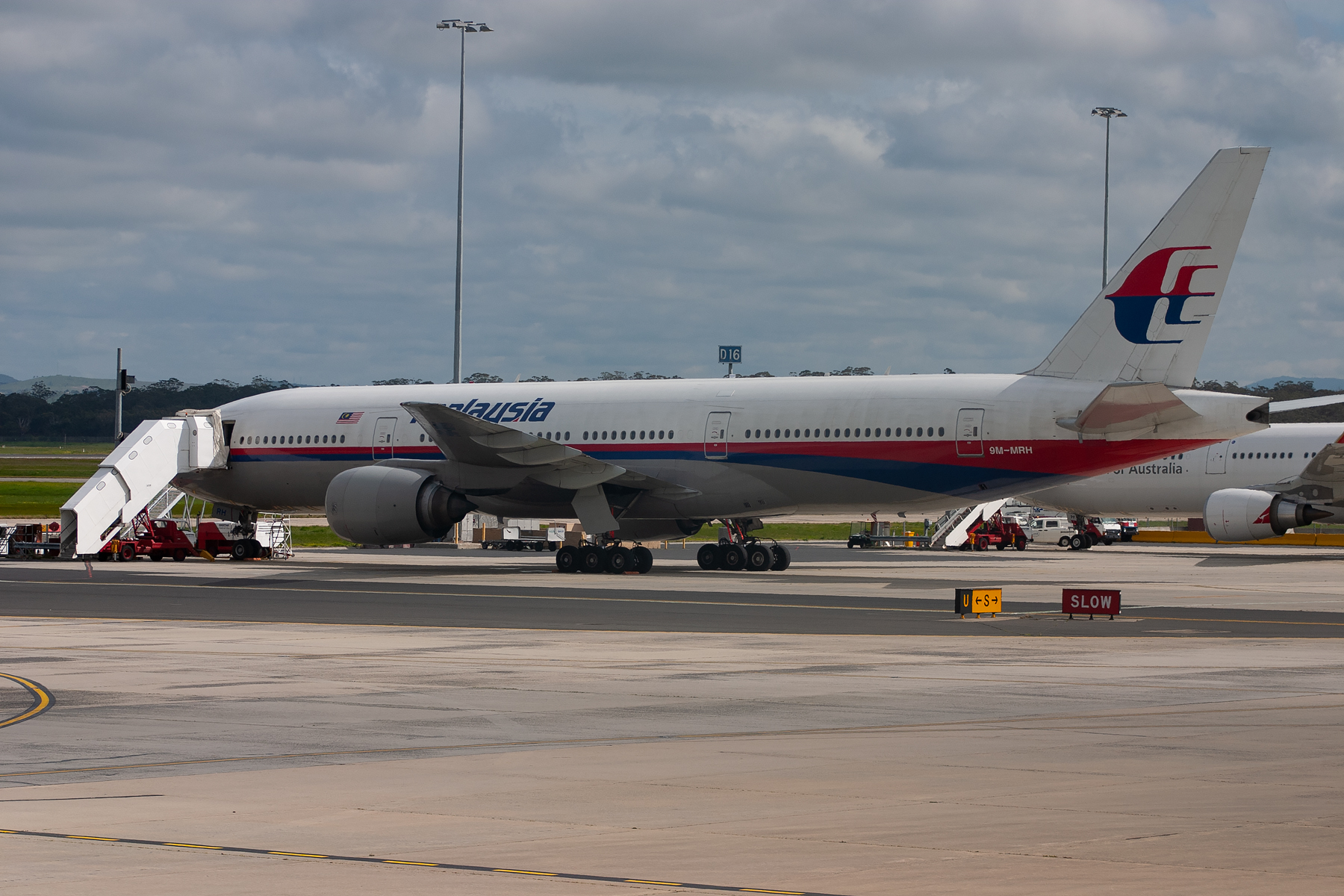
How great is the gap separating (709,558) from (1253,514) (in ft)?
61.2

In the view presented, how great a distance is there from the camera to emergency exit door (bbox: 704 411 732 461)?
34844mm

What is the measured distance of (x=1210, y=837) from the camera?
281 inches

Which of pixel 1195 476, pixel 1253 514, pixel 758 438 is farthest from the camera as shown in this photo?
pixel 1195 476

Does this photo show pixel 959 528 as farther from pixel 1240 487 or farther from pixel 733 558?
pixel 733 558

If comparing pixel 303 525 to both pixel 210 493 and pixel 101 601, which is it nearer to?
pixel 210 493

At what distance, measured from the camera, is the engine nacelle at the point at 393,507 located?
35.3 meters

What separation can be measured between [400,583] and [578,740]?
2102 cm

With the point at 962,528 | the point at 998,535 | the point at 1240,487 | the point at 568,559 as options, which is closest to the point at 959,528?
the point at 962,528

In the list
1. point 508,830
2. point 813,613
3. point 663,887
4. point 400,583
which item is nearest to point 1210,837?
point 663,887

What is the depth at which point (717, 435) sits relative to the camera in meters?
35.0

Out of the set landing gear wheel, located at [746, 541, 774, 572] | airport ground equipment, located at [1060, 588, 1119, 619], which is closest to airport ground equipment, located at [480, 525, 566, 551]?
landing gear wheel, located at [746, 541, 774, 572]

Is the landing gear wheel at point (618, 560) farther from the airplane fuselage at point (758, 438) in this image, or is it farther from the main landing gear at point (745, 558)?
the main landing gear at point (745, 558)

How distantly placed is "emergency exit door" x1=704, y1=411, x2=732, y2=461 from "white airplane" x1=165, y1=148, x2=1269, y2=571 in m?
0.04

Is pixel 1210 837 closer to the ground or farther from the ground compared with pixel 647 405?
closer to the ground
